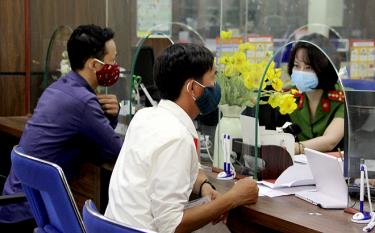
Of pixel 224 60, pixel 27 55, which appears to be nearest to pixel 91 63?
pixel 224 60

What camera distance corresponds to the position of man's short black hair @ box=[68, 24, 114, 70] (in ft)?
9.96

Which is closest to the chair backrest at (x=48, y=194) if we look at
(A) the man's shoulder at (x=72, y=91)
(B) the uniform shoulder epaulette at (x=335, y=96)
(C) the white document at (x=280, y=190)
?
(A) the man's shoulder at (x=72, y=91)

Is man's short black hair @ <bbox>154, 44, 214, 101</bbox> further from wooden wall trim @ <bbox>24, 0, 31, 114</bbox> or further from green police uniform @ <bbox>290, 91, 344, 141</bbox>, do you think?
wooden wall trim @ <bbox>24, 0, 31, 114</bbox>

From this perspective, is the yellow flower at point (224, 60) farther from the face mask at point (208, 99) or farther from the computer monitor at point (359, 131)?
the computer monitor at point (359, 131)

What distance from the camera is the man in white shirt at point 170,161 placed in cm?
180

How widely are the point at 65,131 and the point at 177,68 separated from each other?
94 cm

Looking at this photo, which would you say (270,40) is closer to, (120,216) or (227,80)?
(227,80)

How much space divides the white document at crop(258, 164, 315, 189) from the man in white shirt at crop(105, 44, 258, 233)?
0.26 m

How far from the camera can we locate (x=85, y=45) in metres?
3.04

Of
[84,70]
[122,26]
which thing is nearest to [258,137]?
[84,70]

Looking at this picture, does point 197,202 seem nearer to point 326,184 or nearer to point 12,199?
point 326,184

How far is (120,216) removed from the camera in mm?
1878

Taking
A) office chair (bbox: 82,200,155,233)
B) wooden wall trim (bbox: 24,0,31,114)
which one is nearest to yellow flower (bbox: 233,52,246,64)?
office chair (bbox: 82,200,155,233)

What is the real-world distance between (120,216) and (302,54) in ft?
6.33
